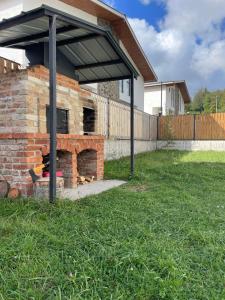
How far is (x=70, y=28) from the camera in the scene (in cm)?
523

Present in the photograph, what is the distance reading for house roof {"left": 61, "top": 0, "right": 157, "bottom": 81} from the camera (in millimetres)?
11320

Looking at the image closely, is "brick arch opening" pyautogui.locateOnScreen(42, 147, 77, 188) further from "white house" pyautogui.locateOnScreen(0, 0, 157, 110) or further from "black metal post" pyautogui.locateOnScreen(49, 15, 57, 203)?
"white house" pyautogui.locateOnScreen(0, 0, 157, 110)

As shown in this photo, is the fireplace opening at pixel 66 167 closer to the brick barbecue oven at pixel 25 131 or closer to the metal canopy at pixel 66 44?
the brick barbecue oven at pixel 25 131

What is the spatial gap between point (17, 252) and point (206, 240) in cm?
193

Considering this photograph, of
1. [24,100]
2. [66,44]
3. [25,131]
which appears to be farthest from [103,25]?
[25,131]

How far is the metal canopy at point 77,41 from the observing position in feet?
15.2

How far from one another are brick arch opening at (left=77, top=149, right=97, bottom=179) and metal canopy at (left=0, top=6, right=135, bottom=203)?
2.10 m

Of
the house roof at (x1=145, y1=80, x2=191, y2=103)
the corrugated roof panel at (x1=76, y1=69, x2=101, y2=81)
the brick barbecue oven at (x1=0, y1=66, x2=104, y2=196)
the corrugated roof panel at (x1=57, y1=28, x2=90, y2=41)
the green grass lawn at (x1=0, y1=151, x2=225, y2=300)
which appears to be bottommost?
the green grass lawn at (x1=0, y1=151, x2=225, y2=300)

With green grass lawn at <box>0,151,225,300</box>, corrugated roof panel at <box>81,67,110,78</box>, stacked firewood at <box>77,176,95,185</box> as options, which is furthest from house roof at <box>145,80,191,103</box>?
green grass lawn at <box>0,151,225,300</box>

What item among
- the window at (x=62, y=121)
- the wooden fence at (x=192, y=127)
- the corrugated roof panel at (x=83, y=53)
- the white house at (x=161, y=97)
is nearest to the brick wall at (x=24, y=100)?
the window at (x=62, y=121)

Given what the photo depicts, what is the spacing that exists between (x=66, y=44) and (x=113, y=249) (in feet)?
15.4

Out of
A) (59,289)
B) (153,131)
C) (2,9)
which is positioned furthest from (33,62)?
(153,131)

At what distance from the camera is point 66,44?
609 cm

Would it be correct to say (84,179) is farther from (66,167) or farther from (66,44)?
(66,44)
